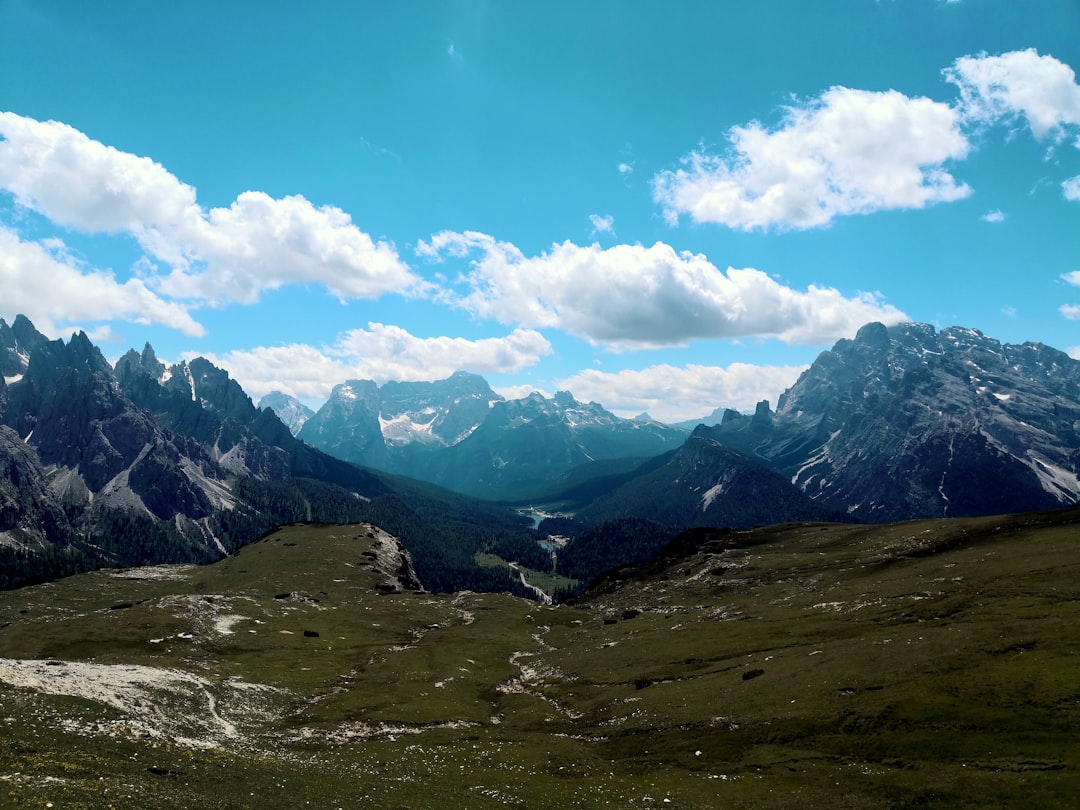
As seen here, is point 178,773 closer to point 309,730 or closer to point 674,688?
point 309,730

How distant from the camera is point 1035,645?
58.5 m

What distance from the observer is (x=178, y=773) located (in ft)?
127

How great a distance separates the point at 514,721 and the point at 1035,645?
185ft

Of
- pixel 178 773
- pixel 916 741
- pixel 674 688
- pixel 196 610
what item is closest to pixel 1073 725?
pixel 916 741

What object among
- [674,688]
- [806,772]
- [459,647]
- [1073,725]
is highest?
[1073,725]

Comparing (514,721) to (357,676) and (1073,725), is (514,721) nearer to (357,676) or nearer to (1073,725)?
(357,676)

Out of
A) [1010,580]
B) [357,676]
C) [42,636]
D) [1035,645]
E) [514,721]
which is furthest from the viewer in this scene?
[42,636]

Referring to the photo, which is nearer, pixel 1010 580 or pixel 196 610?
pixel 1010 580

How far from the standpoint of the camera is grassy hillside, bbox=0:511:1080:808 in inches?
1598

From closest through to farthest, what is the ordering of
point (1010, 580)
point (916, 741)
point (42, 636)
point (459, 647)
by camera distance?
point (916, 741) → point (1010, 580) → point (42, 636) → point (459, 647)

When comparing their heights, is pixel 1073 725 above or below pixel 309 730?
above

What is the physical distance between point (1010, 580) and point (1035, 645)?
37.0m

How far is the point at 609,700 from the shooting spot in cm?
7775

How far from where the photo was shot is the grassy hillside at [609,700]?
40.6m
